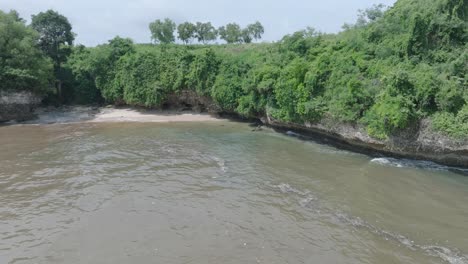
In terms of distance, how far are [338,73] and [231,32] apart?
1603 inches

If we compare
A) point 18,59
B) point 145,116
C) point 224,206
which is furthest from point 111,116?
point 224,206

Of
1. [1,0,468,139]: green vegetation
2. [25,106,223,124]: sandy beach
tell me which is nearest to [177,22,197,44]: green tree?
[1,0,468,139]: green vegetation

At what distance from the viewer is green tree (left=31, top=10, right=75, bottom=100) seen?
1566 inches

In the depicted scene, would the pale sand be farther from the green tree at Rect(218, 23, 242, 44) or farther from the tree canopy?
the green tree at Rect(218, 23, 242, 44)

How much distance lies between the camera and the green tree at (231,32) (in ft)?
204

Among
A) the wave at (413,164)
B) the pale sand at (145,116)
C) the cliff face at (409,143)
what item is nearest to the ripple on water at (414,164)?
the wave at (413,164)

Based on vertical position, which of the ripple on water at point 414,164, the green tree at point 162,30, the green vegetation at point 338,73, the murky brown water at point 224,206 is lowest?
the murky brown water at point 224,206

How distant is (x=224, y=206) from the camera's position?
14477mm

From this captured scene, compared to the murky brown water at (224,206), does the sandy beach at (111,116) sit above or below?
above

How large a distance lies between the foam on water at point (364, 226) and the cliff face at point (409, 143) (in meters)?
7.76

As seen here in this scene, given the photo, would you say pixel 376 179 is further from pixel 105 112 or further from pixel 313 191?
pixel 105 112

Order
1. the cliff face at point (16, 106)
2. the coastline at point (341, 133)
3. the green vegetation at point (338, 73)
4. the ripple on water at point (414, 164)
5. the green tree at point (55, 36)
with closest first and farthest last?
the ripple on water at point (414, 164)
the coastline at point (341, 133)
the green vegetation at point (338, 73)
the cliff face at point (16, 106)
the green tree at point (55, 36)

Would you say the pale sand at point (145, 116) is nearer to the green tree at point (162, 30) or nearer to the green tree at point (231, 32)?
the green tree at point (162, 30)

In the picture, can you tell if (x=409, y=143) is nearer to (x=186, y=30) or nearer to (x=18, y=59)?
(x=18, y=59)
